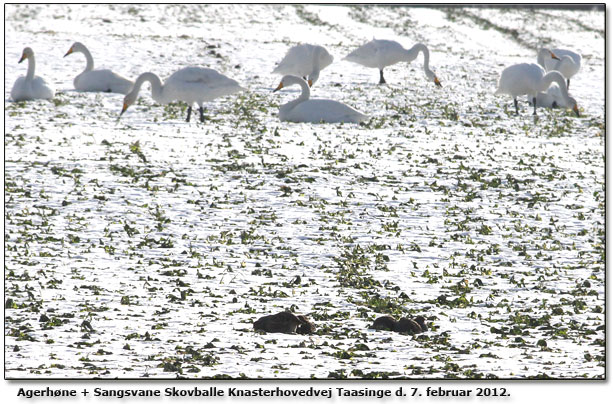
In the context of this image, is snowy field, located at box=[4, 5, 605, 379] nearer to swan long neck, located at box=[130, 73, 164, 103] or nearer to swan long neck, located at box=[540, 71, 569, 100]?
swan long neck, located at box=[130, 73, 164, 103]

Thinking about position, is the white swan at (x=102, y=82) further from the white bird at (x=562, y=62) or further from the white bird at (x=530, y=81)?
the white bird at (x=562, y=62)

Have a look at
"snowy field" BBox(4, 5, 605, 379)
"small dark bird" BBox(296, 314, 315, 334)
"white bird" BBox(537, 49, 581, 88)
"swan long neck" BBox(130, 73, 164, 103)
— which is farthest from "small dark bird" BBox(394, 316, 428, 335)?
"white bird" BBox(537, 49, 581, 88)

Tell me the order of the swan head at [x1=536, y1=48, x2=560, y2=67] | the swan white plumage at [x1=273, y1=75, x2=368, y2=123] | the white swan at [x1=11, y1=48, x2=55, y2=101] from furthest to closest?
the swan head at [x1=536, y1=48, x2=560, y2=67]
the white swan at [x1=11, y1=48, x2=55, y2=101]
the swan white plumage at [x1=273, y1=75, x2=368, y2=123]

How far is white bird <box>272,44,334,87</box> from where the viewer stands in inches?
804

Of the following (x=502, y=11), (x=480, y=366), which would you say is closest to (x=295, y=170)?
(x=480, y=366)

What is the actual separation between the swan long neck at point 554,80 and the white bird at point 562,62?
109 inches

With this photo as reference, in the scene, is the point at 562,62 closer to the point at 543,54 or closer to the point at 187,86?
the point at 543,54

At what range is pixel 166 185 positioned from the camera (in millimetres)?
11453

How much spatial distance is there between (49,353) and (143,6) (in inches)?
1340

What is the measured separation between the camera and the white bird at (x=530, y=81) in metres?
17.9

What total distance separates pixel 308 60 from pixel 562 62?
6.00 m

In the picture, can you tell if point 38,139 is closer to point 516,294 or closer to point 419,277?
point 419,277

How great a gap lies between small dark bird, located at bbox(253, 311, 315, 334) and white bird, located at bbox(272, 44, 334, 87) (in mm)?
14010

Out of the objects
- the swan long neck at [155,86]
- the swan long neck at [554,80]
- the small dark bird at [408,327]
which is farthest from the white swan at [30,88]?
the small dark bird at [408,327]
